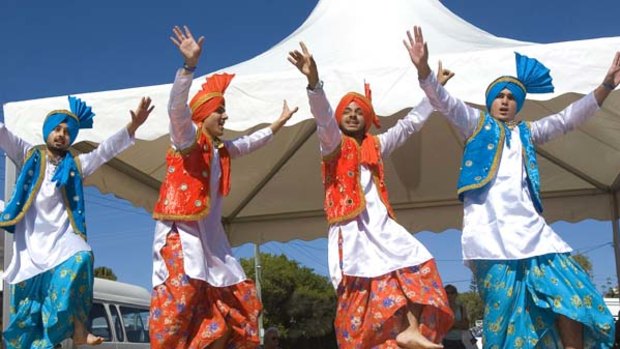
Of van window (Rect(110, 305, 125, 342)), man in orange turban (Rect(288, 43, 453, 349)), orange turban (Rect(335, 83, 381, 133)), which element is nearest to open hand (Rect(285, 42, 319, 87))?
man in orange turban (Rect(288, 43, 453, 349))

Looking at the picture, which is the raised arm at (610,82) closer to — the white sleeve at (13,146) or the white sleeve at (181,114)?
the white sleeve at (181,114)

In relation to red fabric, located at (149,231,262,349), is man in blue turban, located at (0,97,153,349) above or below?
above

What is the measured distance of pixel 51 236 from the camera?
3.95m

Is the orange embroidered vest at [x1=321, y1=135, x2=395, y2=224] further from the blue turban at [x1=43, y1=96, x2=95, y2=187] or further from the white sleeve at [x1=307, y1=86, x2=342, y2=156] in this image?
the blue turban at [x1=43, y1=96, x2=95, y2=187]

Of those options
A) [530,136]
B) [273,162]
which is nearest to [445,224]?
[273,162]

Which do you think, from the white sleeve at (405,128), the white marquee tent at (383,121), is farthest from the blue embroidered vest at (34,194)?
the white sleeve at (405,128)

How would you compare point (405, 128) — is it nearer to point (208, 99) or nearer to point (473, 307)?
point (208, 99)

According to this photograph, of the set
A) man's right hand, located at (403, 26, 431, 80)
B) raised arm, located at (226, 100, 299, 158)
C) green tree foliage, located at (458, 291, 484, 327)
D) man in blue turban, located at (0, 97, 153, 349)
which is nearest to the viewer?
man's right hand, located at (403, 26, 431, 80)

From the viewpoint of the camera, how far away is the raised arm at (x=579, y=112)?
3.75m

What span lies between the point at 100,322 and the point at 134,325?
0.63 metres

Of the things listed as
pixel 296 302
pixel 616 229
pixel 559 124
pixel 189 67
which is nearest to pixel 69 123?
pixel 189 67

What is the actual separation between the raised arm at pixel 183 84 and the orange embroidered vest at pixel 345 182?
729 mm

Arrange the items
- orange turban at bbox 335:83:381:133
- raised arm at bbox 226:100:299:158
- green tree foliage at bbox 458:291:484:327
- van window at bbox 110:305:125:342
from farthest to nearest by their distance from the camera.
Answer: van window at bbox 110:305:125:342
green tree foliage at bbox 458:291:484:327
raised arm at bbox 226:100:299:158
orange turban at bbox 335:83:381:133

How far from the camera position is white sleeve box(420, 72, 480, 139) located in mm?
3639
